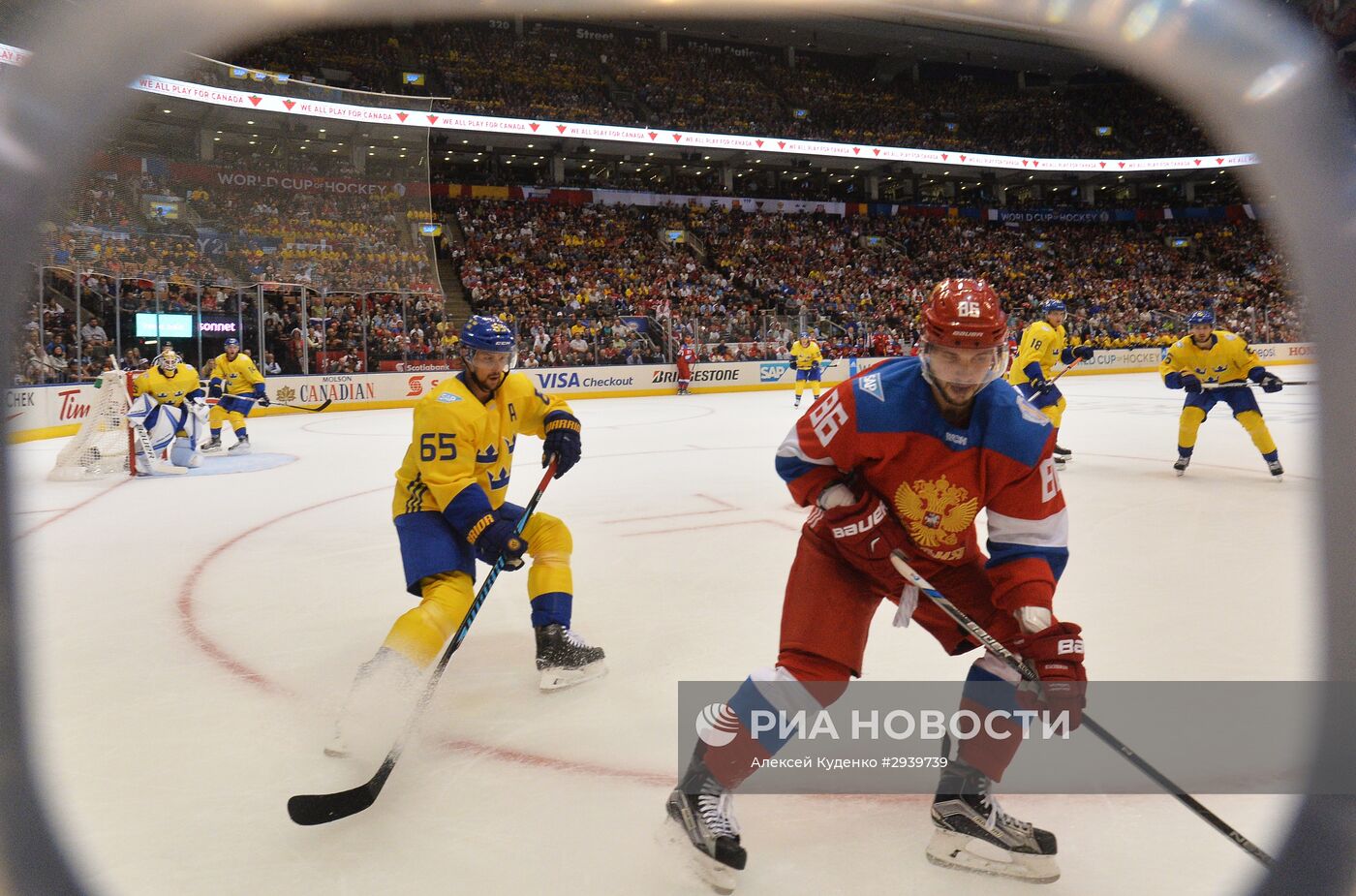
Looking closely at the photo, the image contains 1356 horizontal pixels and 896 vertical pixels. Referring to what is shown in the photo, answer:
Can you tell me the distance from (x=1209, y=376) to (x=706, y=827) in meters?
6.92

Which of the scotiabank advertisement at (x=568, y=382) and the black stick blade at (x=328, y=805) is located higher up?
the scotiabank advertisement at (x=568, y=382)

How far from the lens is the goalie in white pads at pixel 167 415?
8.33 meters

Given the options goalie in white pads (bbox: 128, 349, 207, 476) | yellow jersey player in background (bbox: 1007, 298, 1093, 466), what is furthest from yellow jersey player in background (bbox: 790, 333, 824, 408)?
goalie in white pads (bbox: 128, 349, 207, 476)

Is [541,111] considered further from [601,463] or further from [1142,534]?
[1142,534]

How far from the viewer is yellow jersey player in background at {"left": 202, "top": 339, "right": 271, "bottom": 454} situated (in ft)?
31.5

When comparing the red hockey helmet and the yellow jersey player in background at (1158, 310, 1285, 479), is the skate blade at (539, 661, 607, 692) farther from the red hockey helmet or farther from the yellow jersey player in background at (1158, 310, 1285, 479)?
the yellow jersey player in background at (1158, 310, 1285, 479)

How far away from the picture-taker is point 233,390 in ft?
31.6

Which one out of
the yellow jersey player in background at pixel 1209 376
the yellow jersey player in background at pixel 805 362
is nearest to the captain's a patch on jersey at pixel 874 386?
the yellow jersey player in background at pixel 1209 376

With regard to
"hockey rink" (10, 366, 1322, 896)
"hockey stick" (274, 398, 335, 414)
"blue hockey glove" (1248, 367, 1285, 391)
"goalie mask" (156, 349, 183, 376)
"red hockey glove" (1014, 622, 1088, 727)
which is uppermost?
"blue hockey glove" (1248, 367, 1285, 391)

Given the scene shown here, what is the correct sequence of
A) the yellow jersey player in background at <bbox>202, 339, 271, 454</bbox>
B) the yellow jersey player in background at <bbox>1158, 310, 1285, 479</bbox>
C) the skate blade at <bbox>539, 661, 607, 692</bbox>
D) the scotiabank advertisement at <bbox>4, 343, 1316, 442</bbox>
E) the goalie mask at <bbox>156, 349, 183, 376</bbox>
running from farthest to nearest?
1. the scotiabank advertisement at <bbox>4, 343, 1316, 442</bbox>
2. the yellow jersey player in background at <bbox>202, 339, 271, 454</bbox>
3. the goalie mask at <bbox>156, 349, 183, 376</bbox>
4. the yellow jersey player in background at <bbox>1158, 310, 1285, 479</bbox>
5. the skate blade at <bbox>539, 661, 607, 692</bbox>

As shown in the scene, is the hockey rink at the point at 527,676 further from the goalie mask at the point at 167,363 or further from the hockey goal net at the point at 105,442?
the goalie mask at the point at 167,363

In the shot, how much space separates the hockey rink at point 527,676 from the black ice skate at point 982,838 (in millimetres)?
47

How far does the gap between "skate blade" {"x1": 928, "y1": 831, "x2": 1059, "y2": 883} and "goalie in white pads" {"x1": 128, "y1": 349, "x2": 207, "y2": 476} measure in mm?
8485

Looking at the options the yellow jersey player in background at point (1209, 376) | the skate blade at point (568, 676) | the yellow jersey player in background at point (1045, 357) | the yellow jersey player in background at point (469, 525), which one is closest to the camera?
the yellow jersey player in background at point (469, 525)
